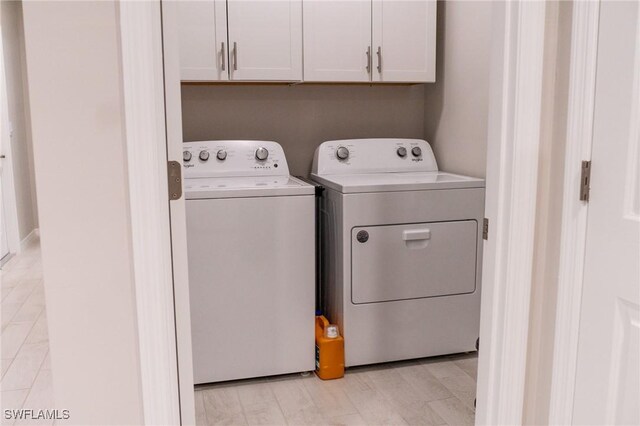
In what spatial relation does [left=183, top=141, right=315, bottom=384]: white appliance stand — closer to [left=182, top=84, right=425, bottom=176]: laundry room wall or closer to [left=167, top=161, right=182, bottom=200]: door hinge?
[left=182, top=84, right=425, bottom=176]: laundry room wall

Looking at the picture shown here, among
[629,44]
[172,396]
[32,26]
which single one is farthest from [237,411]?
[629,44]

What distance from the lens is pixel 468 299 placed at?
2746 millimetres

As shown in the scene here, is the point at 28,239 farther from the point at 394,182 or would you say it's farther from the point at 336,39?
the point at 394,182

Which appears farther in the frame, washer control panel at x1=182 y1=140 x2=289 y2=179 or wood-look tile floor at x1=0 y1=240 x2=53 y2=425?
washer control panel at x1=182 y1=140 x2=289 y2=179

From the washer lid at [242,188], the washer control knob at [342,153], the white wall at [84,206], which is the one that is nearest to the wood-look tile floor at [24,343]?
the washer lid at [242,188]

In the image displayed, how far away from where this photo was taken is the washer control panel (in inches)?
111

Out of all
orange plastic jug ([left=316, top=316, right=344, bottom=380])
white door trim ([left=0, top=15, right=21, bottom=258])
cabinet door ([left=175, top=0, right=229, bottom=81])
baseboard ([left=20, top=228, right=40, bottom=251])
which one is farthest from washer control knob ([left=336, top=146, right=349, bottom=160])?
baseboard ([left=20, top=228, right=40, bottom=251])

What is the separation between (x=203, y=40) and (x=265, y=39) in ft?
0.97

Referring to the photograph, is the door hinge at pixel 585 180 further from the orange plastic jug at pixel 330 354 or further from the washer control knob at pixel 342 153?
the washer control knob at pixel 342 153

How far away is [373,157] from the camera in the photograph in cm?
310

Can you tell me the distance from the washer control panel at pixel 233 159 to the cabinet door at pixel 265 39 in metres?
0.36

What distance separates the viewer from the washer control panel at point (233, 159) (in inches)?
111

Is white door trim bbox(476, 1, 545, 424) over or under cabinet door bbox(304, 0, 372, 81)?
under

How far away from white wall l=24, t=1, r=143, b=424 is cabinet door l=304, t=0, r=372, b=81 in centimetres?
180
